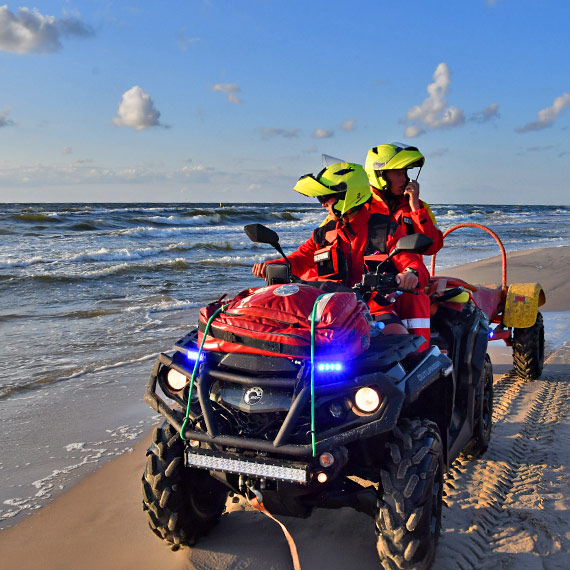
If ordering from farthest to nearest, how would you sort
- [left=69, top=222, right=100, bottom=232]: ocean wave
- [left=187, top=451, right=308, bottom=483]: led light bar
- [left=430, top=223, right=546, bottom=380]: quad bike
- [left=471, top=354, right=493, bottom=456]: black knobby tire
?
[left=69, top=222, right=100, bottom=232]: ocean wave → [left=430, top=223, right=546, bottom=380]: quad bike → [left=471, top=354, right=493, bottom=456]: black knobby tire → [left=187, top=451, right=308, bottom=483]: led light bar

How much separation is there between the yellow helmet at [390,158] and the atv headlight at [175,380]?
2.57m

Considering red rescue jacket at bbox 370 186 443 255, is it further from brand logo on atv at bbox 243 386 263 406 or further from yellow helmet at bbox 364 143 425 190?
brand logo on atv at bbox 243 386 263 406

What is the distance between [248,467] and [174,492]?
1.86 feet

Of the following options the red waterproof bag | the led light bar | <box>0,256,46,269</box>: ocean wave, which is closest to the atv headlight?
the red waterproof bag

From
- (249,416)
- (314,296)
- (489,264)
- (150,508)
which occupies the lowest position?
(489,264)

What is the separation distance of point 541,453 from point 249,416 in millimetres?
2700

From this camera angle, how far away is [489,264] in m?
16.8

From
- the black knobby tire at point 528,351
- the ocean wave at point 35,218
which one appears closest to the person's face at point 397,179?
the black knobby tire at point 528,351

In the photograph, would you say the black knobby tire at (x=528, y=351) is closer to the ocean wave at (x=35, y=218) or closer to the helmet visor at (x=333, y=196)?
the helmet visor at (x=333, y=196)

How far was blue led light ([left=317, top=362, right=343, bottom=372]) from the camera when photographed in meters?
2.71

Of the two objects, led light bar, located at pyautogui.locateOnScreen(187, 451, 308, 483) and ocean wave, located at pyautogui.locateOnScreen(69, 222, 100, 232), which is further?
ocean wave, located at pyautogui.locateOnScreen(69, 222, 100, 232)

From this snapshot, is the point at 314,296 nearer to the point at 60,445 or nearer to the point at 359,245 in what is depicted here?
the point at 359,245

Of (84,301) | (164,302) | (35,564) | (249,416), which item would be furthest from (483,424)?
(84,301)

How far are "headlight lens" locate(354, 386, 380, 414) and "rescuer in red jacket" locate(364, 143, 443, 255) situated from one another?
2.24 metres
